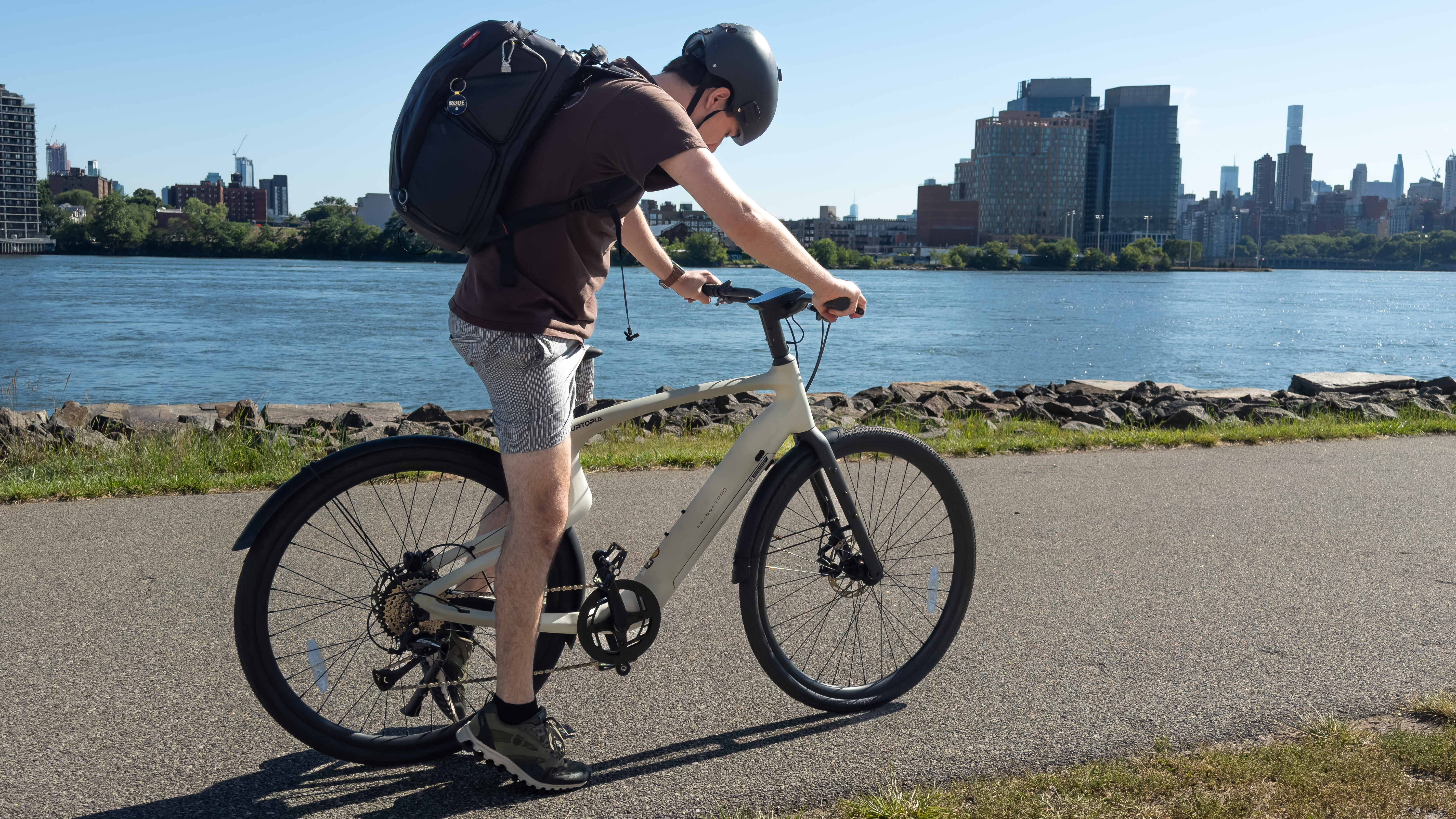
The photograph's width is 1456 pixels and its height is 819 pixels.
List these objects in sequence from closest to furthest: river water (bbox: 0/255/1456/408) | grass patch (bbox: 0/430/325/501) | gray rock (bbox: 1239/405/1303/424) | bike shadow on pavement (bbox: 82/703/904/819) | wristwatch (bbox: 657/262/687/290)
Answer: bike shadow on pavement (bbox: 82/703/904/819) < wristwatch (bbox: 657/262/687/290) < grass patch (bbox: 0/430/325/501) < gray rock (bbox: 1239/405/1303/424) < river water (bbox: 0/255/1456/408)

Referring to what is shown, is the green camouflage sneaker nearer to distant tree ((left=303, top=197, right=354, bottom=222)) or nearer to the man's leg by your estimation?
the man's leg

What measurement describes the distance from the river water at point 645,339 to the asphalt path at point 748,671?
405 inches

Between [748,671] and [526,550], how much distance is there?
1.19m

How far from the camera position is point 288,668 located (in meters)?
2.83

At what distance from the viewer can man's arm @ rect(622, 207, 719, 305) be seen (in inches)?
125

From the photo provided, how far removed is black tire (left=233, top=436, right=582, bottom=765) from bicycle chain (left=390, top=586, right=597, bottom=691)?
0.02 metres

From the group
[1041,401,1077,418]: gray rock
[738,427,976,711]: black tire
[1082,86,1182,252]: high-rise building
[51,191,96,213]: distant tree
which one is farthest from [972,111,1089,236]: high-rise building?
[738,427,976,711]: black tire

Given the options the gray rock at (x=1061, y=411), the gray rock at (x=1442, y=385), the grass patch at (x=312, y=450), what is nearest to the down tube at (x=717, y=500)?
the grass patch at (x=312, y=450)

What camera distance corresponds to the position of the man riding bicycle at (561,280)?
2.43m

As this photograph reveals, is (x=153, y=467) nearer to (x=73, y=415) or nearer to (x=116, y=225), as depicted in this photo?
(x=73, y=415)

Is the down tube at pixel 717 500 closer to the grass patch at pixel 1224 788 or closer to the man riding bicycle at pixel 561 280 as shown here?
the man riding bicycle at pixel 561 280

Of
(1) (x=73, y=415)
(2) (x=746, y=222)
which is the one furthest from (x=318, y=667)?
(1) (x=73, y=415)

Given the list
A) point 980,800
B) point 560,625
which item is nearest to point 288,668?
point 560,625

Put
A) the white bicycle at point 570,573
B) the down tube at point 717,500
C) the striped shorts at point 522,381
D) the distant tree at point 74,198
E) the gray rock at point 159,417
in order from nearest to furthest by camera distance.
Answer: the striped shorts at point 522,381
the white bicycle at point 570,573
the down tube at point 717,500
the gray rock at point 159,417
the distant tree at point 74,198
